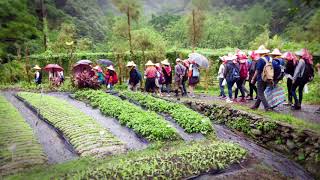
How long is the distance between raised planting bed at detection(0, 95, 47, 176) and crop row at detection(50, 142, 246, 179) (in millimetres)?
Answer: 1350

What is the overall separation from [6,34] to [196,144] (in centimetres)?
591

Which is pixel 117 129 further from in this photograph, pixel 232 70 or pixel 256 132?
pixel 232 70

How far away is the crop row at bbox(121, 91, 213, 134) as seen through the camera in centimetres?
1092

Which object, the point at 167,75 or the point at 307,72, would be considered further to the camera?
the point at 167,75

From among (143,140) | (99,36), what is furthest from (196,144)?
(99,36)

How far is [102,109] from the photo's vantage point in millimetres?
13648

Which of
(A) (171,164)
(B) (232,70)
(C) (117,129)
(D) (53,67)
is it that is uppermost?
(D) (53,67)

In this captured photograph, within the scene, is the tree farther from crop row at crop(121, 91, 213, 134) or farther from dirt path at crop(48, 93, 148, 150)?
dirt path at crop(48, 93, 148, 150)

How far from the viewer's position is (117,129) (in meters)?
11.4

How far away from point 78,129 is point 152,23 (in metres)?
42.2

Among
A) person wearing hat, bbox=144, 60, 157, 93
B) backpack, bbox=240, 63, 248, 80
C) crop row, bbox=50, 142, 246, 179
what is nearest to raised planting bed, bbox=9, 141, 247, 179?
crop row, bbox=50, 142, 246, 179

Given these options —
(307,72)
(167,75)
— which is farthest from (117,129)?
(307,72)

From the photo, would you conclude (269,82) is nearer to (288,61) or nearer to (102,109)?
(288,61)

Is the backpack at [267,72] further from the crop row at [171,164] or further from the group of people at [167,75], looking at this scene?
the group of people at [167,75]
